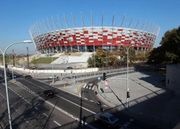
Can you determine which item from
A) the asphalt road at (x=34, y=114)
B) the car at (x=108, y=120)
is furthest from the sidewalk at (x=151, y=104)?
the asphalt road at (x=34, y=114)

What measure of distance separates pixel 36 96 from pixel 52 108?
9512mm

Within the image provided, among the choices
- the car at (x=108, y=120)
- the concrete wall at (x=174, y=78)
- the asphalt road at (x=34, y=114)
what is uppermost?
the concrete wall at (x=174, y=78)

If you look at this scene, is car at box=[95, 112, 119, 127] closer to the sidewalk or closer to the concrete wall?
the sidewalk

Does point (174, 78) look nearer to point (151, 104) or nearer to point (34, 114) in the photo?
point (151, 104)

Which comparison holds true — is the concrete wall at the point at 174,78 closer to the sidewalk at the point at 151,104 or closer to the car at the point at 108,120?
the sidewalk at the point at 151,104

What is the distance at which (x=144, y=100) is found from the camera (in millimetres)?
33656

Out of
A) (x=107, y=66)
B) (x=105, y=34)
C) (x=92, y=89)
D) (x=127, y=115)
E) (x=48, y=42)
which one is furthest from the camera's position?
(x=48, y=42)

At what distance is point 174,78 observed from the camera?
134ft

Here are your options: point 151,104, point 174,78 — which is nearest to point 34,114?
point 151,104

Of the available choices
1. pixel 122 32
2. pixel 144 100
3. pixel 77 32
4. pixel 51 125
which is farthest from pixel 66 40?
pixel 51 125

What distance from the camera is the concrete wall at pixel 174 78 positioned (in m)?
39.7

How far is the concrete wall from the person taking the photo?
39.7 metres

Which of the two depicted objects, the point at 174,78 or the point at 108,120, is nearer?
the point at 108,120

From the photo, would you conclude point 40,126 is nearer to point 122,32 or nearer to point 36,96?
point 36,96
